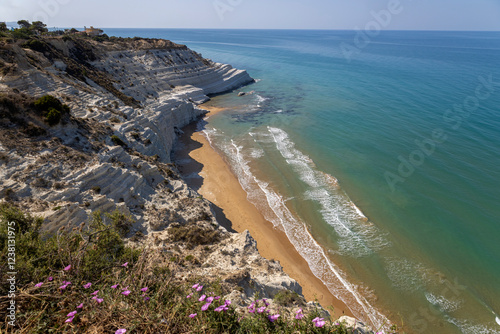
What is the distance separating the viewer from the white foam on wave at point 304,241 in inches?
696

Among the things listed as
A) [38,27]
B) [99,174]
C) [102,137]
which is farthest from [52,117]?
Result: [38,27]

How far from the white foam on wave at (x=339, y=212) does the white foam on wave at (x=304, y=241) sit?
Answer: 1.22 metres

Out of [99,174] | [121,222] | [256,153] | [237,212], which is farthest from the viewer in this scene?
[256,153]

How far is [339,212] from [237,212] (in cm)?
1027

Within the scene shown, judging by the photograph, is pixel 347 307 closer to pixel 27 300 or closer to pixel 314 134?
pixel 27 300

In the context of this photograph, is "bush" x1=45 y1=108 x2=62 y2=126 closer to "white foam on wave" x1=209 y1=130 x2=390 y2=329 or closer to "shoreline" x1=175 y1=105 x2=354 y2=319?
"shoreline" x1=175 y1=105 x2=354 y2=319

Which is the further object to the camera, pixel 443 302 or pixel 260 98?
pixel 260 98

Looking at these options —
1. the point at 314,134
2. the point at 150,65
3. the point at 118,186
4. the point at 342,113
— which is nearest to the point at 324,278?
the point at 118,186

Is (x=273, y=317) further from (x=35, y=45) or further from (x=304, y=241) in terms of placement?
Answer: (x=35, y=45)

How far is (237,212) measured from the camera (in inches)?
1039

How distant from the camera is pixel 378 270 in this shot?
2019 centimetres


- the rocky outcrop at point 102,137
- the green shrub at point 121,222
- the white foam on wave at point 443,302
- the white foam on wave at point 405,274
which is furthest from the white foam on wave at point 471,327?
the green shrub at point 121,222

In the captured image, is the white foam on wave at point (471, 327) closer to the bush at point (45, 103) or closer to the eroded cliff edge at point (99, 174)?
the eroded cliff edge at point (99, 174)

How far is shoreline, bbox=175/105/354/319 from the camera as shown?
19000 millimetres
